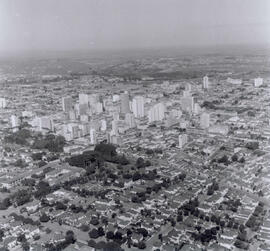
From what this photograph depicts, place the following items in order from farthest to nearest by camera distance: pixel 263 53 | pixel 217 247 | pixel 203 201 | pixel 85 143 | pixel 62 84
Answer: pixel 263 53, pixel 62 84, pixel 85 143, pixel 203 201, pixel 217 247

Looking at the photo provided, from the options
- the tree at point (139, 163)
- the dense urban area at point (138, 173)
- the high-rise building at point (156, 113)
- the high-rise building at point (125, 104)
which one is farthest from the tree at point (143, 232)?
the high-rise building at point (125, 104)

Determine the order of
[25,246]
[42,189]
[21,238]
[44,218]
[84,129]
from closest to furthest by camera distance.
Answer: [25,246] < [21,238] < [44,218] < [42,189] < [84,129]

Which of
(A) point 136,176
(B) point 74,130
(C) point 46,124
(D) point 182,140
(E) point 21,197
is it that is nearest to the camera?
(E) point 21,197

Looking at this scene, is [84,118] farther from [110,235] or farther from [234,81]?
[234,81]

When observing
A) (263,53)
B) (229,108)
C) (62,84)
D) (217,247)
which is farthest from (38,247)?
(263,53)

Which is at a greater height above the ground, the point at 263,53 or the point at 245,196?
the point at 263,53

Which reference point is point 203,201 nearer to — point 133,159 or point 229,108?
point 133,159

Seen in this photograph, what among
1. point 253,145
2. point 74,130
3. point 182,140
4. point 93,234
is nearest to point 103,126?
point 74,130
